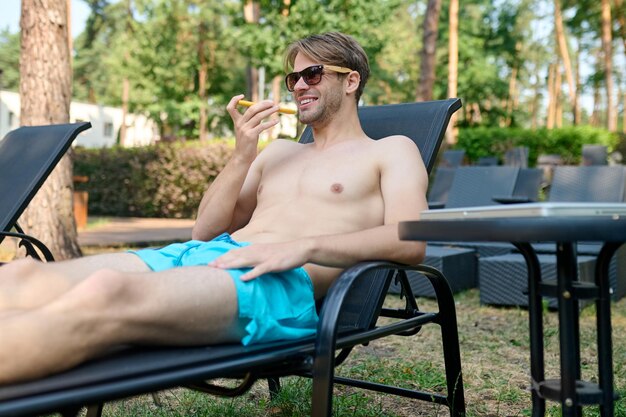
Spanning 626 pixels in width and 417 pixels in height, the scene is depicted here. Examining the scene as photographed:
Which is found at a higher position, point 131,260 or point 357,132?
point 357,132

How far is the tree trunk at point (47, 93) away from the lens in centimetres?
643

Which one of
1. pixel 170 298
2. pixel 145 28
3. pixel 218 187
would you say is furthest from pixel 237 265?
pixel 145 28

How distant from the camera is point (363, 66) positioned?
277 centimetres

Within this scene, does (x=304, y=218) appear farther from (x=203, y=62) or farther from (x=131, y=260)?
(x=203, y=62)

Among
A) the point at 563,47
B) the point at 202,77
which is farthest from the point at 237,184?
the point at 563,47

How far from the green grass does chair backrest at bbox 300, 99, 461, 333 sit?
68 cm

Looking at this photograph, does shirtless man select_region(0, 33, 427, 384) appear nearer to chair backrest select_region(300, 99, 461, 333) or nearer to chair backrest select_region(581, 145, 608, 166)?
chair backrest select_region(300, 99, 461, 333)

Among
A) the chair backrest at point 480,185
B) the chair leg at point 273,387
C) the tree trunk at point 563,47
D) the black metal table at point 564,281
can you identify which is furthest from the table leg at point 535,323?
the tree trunk at point 563,47

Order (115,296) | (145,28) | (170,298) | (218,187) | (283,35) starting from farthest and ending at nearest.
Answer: (145,28)
(283,35)
(218,187)
(170,298)
(115,296)

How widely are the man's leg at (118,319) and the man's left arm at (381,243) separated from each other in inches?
5.0

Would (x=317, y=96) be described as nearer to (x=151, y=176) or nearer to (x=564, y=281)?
(x=564, y=281)

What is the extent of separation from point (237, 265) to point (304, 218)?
57cm

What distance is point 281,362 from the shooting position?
71.0 inches

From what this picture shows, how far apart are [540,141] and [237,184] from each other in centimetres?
1906
